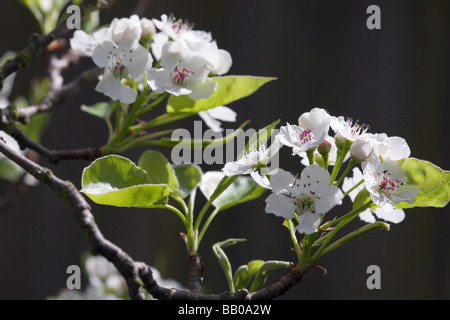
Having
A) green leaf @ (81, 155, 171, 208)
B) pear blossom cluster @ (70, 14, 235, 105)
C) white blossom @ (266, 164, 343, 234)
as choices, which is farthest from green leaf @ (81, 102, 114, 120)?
white blossom @ (266, 164, 343, 234)

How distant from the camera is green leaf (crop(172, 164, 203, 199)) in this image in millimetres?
741

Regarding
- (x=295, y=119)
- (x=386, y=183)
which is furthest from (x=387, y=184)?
(x=295, y=119)

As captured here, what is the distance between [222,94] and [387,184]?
0.84 ft

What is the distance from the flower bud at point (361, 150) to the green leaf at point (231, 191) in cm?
20

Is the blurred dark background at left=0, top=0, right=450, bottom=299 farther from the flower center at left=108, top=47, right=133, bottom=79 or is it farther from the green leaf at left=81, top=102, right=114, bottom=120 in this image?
the flower center at left=108, top=47, right=133, bottom=79

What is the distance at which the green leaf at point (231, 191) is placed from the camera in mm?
730

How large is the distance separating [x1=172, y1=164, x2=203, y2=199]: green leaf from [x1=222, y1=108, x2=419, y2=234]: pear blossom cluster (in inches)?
6.9

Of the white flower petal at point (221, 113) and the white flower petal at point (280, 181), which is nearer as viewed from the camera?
the white flower petal at point (280, 181)

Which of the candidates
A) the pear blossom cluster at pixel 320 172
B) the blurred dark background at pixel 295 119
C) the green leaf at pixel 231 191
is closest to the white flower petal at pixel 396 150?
the pear blossom cluster at pixel 320 172

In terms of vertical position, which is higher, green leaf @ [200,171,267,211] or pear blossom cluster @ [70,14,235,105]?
pear blossom cluster @ [70,14,235,105]

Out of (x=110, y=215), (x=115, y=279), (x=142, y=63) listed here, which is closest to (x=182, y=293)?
(x=142, y=63)

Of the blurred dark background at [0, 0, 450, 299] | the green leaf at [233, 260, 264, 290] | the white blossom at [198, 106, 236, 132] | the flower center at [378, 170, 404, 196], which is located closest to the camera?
the flower center at [378, 170, 404, 196]

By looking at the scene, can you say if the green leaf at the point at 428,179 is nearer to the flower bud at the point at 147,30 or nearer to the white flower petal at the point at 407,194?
the white flower petal at the point at 407,194

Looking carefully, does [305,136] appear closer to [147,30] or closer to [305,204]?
[305,204]
